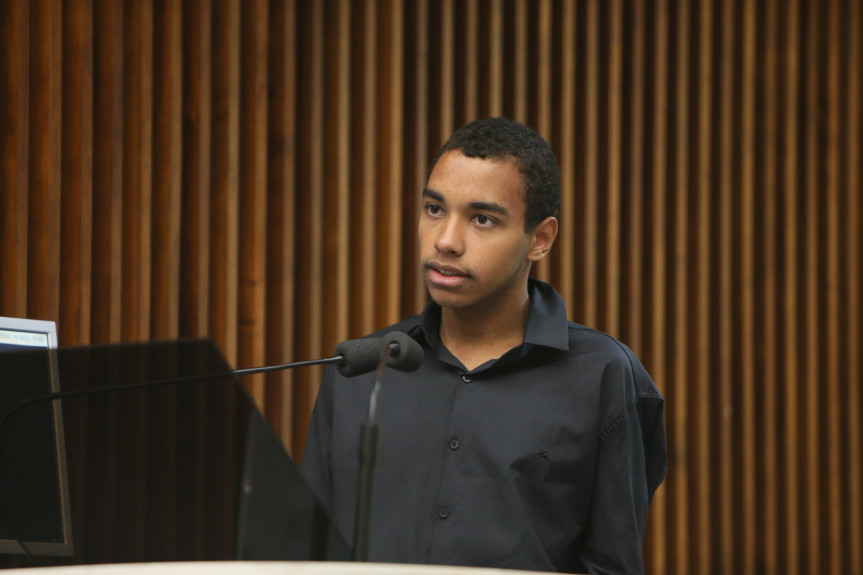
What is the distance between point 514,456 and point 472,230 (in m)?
0.44

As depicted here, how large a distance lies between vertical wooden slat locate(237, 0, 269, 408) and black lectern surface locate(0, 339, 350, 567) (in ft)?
6.02

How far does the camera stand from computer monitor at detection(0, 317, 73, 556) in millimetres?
1064

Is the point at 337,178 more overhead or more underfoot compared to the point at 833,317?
more overhead

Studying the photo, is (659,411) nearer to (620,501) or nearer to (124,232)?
(620,501)

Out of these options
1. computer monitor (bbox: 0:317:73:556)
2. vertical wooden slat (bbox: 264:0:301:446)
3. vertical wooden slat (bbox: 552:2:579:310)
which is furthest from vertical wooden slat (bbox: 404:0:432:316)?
computer monitor (bbox: 0:317:73:556)

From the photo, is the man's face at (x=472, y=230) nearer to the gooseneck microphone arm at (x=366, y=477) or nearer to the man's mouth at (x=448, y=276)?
the man's mouth at (x=448, y=276)

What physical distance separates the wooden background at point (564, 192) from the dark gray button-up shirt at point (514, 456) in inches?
45.7

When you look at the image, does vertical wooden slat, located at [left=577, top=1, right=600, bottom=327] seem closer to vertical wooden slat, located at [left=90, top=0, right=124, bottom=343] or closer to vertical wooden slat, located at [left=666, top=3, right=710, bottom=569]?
vertical wooden slat, located at [left=666, top=3, right=710, bottom=569]

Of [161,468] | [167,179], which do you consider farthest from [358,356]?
[167,179]

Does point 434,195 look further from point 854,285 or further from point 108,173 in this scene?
point 854,285

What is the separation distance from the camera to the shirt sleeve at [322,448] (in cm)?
189

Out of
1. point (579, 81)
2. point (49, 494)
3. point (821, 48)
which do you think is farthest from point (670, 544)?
point (49, 494)

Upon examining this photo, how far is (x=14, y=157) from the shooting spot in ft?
8.58

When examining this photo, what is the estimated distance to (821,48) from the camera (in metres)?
3.47
